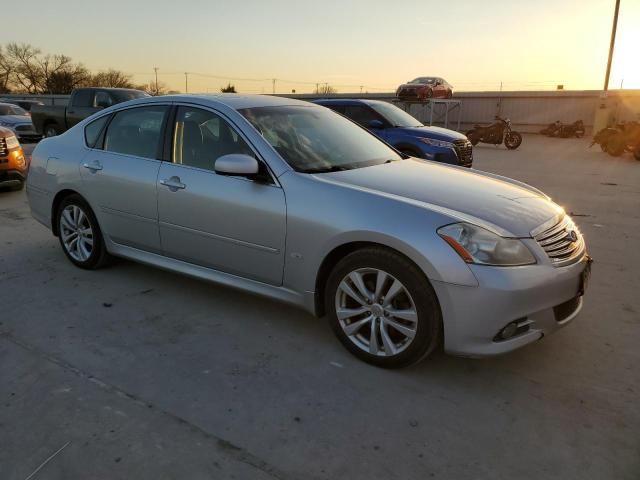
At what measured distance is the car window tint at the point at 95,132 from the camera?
4.53 metres

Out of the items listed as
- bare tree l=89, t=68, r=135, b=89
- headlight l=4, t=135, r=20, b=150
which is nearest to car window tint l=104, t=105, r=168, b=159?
headlight l=4, t=135, r=20, b=150

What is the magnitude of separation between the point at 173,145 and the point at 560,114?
94.1ft

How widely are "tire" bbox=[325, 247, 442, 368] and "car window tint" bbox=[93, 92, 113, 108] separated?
12.6 m

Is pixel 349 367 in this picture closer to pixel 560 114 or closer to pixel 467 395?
pixel 467 395

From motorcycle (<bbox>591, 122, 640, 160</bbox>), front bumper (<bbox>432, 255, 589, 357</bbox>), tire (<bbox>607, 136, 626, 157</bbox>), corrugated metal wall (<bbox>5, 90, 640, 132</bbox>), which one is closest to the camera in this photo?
front bumper (<bbox>432, 255, 589, 357</bbox>)

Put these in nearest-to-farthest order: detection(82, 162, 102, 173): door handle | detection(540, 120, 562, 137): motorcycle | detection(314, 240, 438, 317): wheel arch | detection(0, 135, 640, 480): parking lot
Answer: detection(0, 135, 640, 480): parking lot < detection(314, 240, 438, 317): wheel arch < detection(82, 162, 102, 173): door handle < detection(540, 120, 562, 137): motorcycle

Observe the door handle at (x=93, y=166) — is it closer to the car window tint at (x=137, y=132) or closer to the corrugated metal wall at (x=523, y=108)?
the car window tint at (x=137, y=132)

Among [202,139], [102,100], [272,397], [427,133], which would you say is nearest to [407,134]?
[427,133]

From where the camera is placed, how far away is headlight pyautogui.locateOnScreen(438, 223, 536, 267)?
2.72 meters

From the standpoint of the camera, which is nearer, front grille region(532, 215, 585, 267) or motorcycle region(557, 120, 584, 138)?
front grille region(532, 215, 585, 267)

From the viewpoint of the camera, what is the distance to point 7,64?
65938 mm

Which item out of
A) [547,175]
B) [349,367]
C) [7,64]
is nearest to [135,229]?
[349,367]

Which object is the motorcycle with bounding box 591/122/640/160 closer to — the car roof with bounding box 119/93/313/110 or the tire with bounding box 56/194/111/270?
the car roof with bounding box 119/93/313/110

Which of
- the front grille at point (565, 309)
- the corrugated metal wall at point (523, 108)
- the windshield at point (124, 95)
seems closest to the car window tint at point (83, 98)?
the windshield at point (124, 95)
